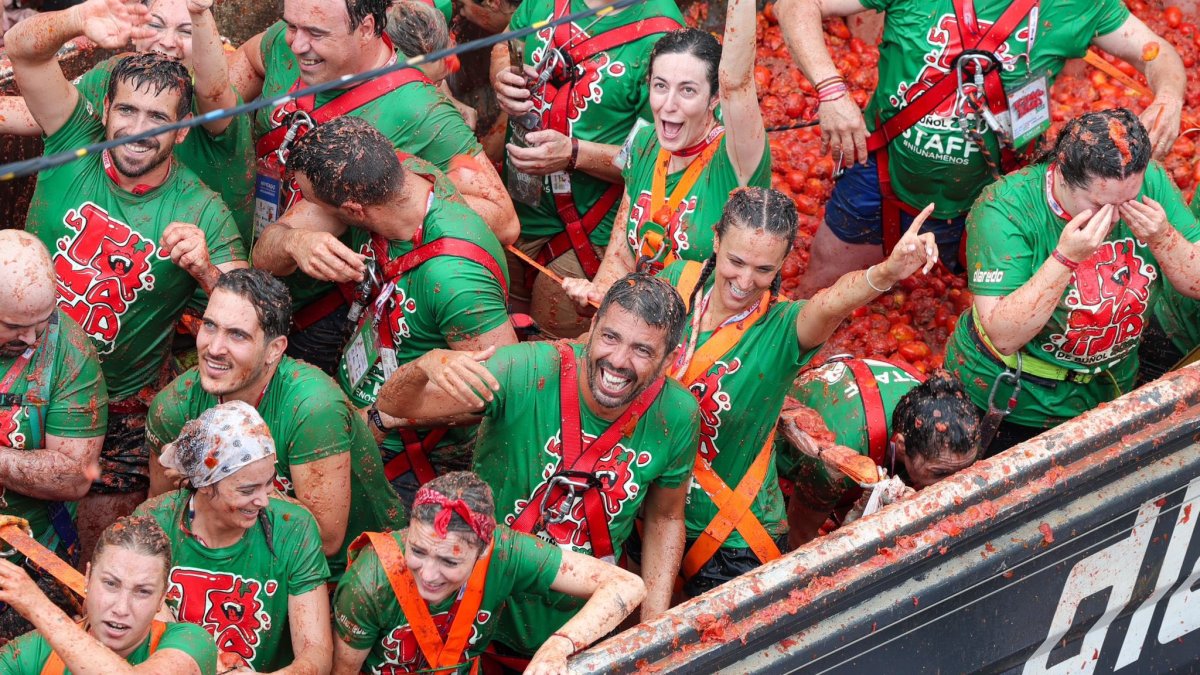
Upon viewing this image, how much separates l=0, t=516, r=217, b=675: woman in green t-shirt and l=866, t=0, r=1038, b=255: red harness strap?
3.50m

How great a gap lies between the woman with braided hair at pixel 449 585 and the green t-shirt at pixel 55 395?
1019 mm

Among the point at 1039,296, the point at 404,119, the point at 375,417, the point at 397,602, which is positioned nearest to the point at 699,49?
the point at 404,119

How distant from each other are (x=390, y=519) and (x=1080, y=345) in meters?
2.37

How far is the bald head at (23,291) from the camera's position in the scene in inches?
186

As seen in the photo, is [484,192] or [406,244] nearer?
[406,244]

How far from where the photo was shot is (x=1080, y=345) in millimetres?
5375

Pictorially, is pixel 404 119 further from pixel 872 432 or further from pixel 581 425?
pixel 872 432

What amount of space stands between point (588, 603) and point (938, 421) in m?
1.42

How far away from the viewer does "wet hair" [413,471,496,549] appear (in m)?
4.33

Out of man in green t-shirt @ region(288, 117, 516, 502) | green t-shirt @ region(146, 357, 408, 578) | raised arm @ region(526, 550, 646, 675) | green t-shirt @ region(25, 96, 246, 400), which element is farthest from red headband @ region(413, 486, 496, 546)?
green t-shirt @ region(25, 96, 246, 400)

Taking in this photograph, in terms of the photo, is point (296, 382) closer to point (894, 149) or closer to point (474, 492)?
point (474, 492)

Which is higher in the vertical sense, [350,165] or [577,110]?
[350,165]

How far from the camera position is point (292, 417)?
15.9 feet

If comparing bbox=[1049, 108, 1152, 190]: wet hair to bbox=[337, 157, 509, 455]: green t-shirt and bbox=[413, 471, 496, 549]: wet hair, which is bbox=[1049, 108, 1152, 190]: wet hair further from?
bbox=[413, 471, 496, 549]: wet hair
